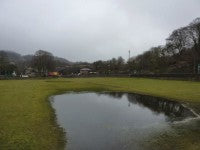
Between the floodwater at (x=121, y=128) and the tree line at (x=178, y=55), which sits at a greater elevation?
the tree line at (x=178, y=55)

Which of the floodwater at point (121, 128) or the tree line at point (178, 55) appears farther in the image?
the tree line at point (178, 55)

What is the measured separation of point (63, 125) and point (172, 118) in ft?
30.3

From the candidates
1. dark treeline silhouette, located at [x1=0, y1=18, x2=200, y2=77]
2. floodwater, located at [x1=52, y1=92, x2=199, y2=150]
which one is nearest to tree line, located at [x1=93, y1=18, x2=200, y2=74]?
dark treeline silhouette, located at [x1=0, y1=18, x2=200, y2=77]

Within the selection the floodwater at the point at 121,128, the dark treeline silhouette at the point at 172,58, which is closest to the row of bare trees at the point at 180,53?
the dark treeline silhouette at the point at 172,58

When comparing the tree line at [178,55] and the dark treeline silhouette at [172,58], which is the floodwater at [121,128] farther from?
the tree line at [178,55]

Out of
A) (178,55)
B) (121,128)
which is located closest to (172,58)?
(178,55)

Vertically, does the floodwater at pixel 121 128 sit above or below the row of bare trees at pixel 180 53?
below

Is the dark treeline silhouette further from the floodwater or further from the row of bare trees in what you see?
the floodwater

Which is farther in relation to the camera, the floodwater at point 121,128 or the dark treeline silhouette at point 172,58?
the dark treeline silhouette at point 172,58

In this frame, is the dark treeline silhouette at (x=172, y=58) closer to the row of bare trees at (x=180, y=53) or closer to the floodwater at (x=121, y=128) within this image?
the row of bare trees at (x=180, y=53)

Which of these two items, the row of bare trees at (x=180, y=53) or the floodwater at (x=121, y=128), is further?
the row of bare trees at (x=180, y=53)

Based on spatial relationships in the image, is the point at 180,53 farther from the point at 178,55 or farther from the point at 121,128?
the point at 121,128

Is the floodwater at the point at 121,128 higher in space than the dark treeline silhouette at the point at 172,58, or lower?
lower

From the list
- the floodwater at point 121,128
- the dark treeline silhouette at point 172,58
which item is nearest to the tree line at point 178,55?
the dark treeline silhouette at point 172,58
